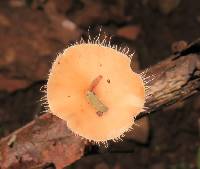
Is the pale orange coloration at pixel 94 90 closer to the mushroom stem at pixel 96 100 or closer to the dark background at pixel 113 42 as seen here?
the mushroom stem at pixel 96 100

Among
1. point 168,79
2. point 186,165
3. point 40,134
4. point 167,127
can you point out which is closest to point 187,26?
point 167,127

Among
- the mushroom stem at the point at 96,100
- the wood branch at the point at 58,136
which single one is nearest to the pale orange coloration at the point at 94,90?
the mushroom stem at the point at 96,100

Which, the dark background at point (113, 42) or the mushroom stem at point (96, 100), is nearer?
the mushroom stem at point (96, 100)

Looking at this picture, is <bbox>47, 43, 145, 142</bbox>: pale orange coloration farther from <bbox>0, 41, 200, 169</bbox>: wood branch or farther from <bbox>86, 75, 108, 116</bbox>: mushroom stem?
<bbox>0, 41, 200, 169</bbox>: wood branch

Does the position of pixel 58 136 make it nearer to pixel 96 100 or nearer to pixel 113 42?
pixel 96 100

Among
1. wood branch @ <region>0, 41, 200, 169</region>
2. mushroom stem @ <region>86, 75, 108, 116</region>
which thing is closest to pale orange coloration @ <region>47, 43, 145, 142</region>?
mushroom stem @ <region>86, 75, 108, 116</region>

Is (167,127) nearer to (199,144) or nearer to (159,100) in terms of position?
(199,144)
